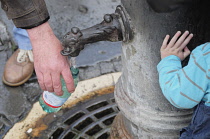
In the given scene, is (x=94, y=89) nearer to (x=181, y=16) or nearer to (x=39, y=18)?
(x=39, y=18)

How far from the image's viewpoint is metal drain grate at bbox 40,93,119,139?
2172mm

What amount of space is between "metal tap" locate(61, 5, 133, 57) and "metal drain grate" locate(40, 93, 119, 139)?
915 mm

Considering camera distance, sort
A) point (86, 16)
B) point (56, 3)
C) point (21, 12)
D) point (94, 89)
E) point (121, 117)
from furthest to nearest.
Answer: point (56, 3)
point (86, 16)
point (94, 89)
point (121, 117)
point (21, 12)

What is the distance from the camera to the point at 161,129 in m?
1.61

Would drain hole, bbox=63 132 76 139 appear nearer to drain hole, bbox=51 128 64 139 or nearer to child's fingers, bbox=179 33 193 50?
drain hole, bbox=51 128 64 139

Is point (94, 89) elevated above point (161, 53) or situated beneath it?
situated beneath

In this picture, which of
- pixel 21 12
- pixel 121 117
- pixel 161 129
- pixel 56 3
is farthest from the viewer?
pixel 56 3

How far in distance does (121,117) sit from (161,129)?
0.47 metres

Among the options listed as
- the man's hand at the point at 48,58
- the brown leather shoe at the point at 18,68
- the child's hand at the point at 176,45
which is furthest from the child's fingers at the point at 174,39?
the brown leather shoe at the point at 18,68

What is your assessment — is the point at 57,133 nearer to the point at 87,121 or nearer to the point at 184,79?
the point at 87,121

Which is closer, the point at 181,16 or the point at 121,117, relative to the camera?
the point at 181,16

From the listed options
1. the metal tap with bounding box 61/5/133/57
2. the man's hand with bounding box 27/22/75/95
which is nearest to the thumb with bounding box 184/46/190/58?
the metal tap with bounding box 61/5/133/57

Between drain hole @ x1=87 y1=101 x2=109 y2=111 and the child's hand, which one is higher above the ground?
the child's hand

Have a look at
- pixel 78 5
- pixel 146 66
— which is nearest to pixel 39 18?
pixel 146 66
